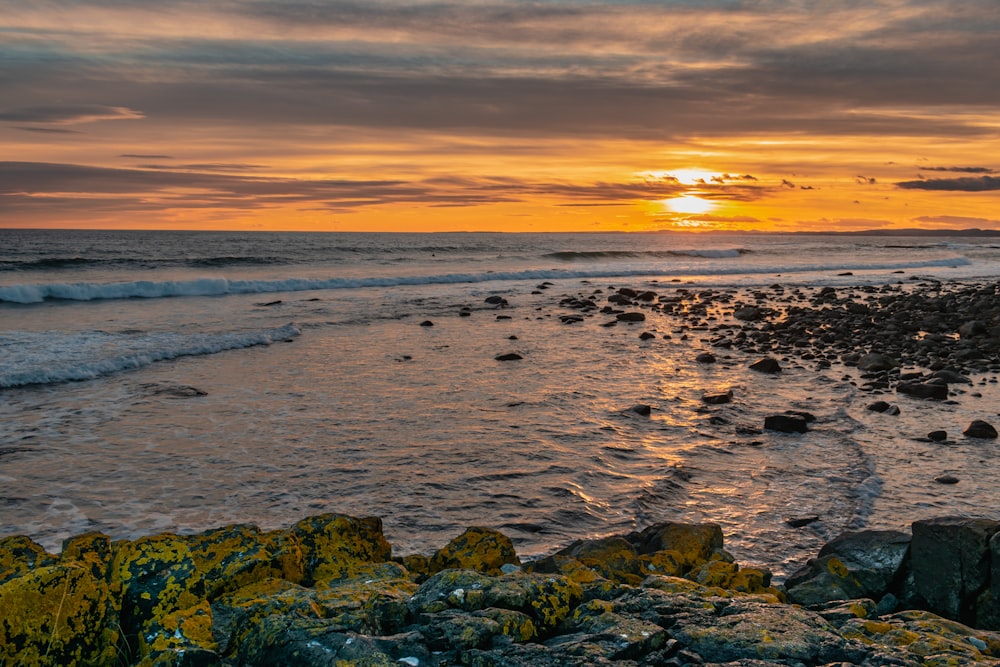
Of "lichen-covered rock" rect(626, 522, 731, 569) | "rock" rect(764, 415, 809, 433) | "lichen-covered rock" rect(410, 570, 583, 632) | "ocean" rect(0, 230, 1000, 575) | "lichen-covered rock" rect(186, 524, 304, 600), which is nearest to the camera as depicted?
"lichen-covered rock" rect(410, 570, 583, 632)

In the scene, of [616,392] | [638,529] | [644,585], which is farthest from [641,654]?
[616,392]

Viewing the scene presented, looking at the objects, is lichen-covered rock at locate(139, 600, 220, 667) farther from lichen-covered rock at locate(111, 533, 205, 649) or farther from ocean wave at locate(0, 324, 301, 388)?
ocean wave at locate(0, 324, 301, 388)

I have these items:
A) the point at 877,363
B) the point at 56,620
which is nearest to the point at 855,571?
the point at 56,620

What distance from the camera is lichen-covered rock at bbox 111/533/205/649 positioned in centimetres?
455

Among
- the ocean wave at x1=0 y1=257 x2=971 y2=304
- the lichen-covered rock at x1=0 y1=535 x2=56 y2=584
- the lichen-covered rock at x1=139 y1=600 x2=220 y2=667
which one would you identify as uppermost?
the lichen-covered rock at x1=139 y1=600 x2=220 y2=667

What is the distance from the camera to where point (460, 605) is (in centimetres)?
443

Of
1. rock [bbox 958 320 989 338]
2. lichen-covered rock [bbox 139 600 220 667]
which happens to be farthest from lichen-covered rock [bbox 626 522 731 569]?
rock [bbox 958 320 989 338]

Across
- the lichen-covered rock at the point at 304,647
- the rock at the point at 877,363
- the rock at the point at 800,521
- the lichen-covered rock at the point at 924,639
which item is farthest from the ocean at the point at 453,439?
the lichen-covered rock at the point at 304,647

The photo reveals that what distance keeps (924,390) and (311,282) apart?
33.3m

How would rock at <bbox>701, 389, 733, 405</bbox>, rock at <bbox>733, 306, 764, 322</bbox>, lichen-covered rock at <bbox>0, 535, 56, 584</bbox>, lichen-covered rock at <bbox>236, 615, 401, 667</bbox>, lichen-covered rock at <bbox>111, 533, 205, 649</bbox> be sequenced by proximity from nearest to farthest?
lichen-covered rock at <bbox>236, 615, 401, 667</bbox> < lichen-covered rock at <bbox>111, 533, 205, 649</bbox> < lichen-covered rock at <bbox>0, 535, 56, 584</bbox> < rock at <bbox>701, 389, 733, 405</bbox> < rock at <bbox>733, 306, 764, 322</bbox>

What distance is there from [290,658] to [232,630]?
56 cm

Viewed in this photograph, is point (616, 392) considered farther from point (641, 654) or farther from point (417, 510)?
point (641, 654)

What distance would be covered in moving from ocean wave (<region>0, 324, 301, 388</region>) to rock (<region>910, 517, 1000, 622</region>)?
612 inches

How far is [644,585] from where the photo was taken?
5223 millimetres
